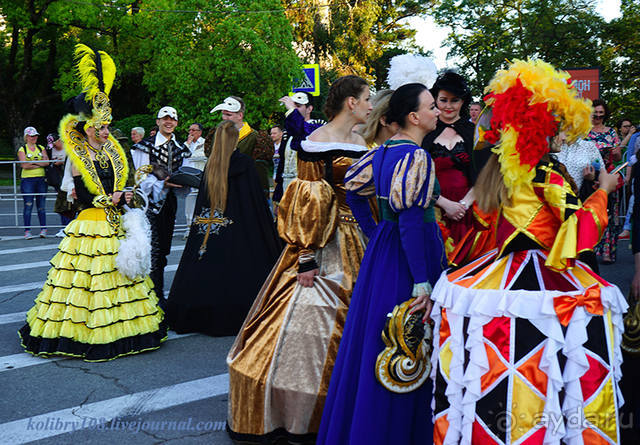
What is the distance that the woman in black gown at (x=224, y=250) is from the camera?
598 cm

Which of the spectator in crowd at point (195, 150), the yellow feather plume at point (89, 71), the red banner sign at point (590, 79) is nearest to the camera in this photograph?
the yellow feather plume at point (89, 71)

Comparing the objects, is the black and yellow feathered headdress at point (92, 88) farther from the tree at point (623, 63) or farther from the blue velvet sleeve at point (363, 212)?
the tree at point (623, 63)

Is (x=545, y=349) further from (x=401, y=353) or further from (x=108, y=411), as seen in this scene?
(x=108, y=411)

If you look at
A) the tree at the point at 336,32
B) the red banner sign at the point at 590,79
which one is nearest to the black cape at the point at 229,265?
the red banner sign at the point at 590,79

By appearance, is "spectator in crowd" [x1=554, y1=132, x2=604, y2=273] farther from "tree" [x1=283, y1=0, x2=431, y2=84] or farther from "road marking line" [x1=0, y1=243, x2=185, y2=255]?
"tree" [x1=283, y1=0, x2=431, y2=84]

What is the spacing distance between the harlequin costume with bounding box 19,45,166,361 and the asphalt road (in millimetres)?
159

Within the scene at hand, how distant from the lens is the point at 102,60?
224 inches

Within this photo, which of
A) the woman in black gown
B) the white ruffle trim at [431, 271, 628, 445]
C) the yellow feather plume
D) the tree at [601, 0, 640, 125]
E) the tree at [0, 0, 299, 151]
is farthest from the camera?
the tree at [0, 0, 299, 151]

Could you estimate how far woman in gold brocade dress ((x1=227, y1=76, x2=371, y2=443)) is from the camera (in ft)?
11.7

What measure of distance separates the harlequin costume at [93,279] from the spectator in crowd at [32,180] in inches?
292

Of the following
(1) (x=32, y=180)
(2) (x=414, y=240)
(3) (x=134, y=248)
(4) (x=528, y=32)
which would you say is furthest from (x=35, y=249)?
(4) (x=528, y=32)

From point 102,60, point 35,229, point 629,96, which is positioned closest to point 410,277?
point 102,60

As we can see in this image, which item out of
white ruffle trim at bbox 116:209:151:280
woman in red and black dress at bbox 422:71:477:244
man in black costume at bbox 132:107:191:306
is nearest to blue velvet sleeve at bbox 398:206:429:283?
woman in red and black dress at bbox 422:71:477:244

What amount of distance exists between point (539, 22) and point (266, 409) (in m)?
24.3
